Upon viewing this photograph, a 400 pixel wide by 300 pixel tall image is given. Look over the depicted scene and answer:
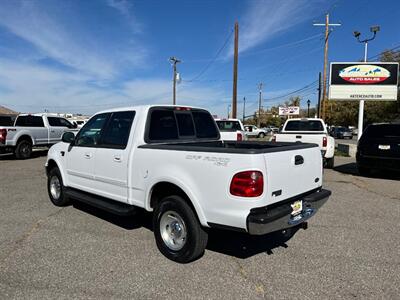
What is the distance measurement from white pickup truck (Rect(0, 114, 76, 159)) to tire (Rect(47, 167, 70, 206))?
900 centimetres

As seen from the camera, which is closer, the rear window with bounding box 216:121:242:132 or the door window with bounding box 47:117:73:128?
the rear window with bounding box 216:121:242:132

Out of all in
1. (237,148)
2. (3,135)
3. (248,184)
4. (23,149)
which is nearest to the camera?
(248,184)

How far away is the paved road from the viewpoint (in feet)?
10.9

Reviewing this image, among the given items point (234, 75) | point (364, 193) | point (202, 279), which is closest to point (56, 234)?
point (202, 279)

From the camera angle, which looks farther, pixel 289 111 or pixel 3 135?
pixel 289 111

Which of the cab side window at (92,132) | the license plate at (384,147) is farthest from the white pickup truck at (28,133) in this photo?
the license plate at (384,147)

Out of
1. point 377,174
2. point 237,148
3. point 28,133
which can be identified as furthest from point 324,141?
point 28,133

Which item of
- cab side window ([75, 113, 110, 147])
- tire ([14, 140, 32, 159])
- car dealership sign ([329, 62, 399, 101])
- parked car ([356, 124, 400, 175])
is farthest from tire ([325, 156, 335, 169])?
tire ([14, 140, 32, 159])

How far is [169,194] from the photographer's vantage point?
423 centimetres

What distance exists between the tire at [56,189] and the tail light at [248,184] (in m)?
4.11

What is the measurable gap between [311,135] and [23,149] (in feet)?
40.4

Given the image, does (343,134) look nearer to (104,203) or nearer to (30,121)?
(30,121)

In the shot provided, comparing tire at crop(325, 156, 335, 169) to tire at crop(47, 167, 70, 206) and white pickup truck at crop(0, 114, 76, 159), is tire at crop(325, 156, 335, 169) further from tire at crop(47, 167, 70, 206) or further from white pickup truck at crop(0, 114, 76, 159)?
white pickup truck at crop(0, 114, 76, 159)

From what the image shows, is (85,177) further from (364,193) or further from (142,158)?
(364,193)
